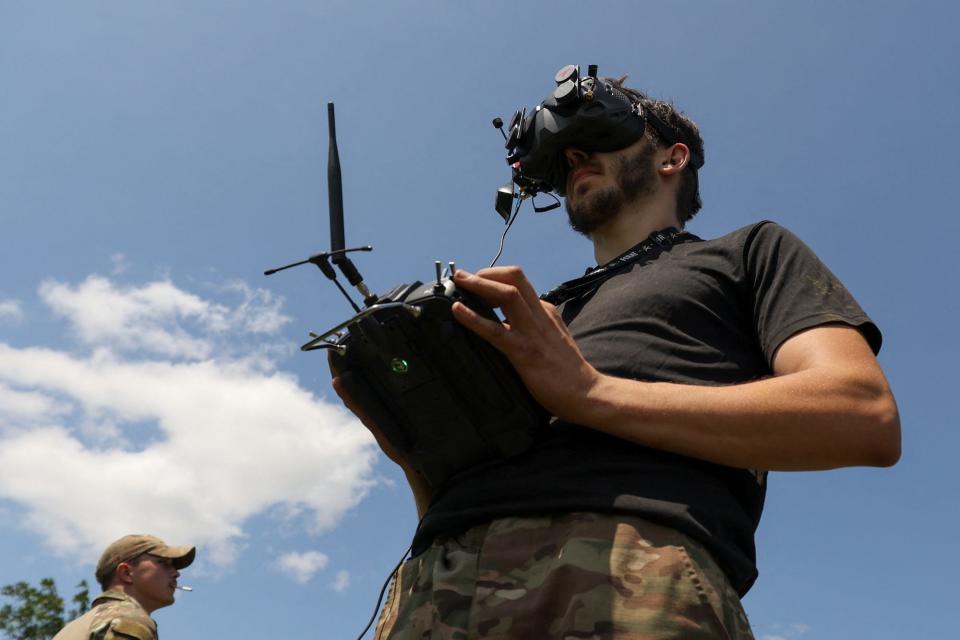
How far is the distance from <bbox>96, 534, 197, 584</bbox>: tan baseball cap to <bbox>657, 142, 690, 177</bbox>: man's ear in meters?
7.22

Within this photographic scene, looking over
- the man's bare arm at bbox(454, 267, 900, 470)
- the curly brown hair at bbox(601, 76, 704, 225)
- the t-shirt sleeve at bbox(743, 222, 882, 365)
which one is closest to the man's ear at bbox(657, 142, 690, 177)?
the curly brown hair at bbox(601, 76, 704, 225)

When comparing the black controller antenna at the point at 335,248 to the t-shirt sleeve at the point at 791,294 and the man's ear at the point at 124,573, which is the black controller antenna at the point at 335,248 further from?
the man's ear at the point at 124,573

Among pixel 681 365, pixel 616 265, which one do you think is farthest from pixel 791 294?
pixel 616 265

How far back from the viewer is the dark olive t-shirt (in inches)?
74.4

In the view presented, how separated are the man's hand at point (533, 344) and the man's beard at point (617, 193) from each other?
36.8 inches

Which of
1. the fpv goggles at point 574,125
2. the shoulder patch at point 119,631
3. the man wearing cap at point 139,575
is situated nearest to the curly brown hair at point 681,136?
the fpv goggles at point 574,125

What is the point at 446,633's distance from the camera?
1.85m

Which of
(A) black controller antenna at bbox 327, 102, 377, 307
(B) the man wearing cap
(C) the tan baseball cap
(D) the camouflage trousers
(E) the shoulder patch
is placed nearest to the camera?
(D) the camouflage trousers

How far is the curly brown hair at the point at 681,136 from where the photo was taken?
2.97 m

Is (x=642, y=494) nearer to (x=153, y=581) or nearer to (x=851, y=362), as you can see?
(x=851, y=362)

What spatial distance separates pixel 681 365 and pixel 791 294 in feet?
1.04

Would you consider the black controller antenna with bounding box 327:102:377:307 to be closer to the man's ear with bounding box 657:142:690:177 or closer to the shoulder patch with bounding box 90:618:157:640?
the man's ear with bounding box 657:142:690:177

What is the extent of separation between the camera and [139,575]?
830cm

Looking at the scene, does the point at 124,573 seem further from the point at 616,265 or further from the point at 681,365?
the point at 681,365
